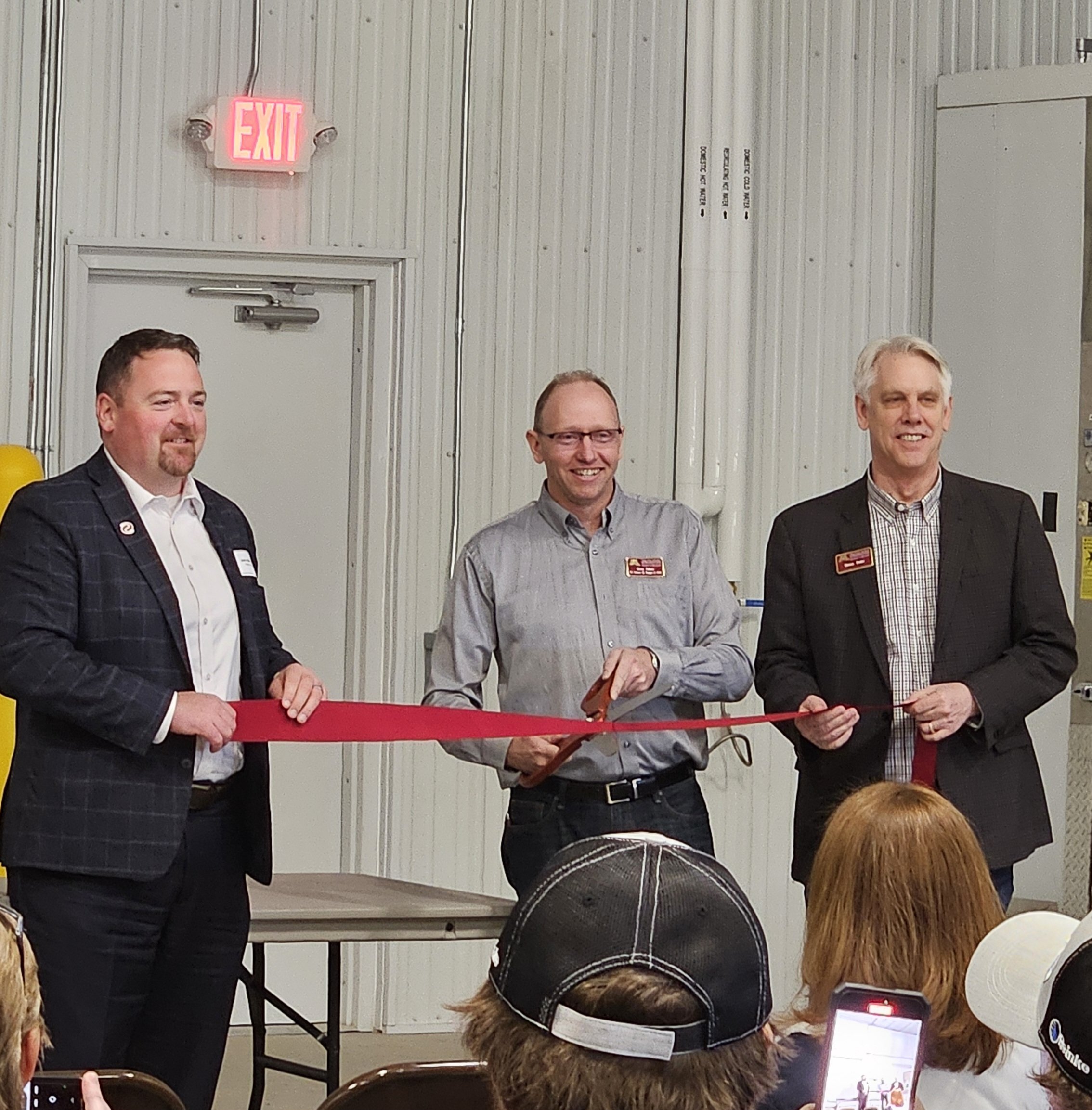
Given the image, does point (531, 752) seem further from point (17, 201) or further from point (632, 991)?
point (17, 201)

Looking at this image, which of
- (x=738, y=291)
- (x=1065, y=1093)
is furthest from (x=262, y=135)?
(x=1065, y=1093)

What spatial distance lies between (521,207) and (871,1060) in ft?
14.5

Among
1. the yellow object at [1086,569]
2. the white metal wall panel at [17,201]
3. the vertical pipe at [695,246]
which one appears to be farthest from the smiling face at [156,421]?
the yellow object at [1086,569]

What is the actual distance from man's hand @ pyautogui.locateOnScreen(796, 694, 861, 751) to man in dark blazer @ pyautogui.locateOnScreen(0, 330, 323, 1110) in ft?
3.35

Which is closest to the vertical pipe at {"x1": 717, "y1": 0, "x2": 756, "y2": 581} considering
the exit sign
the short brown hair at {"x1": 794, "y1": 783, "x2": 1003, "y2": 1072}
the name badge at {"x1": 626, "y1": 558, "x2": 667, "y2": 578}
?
the exit sign

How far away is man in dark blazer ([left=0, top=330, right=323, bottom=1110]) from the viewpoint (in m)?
3.21

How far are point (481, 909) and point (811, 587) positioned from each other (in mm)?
1039

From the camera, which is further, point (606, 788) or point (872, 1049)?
point (606, 788)

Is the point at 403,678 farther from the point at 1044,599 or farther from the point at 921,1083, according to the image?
the point at 921,1083

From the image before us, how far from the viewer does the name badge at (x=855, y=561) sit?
12.0 feet

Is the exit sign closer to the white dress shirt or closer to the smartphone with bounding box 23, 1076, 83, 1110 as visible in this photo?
the white dress shirt

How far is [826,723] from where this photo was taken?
3.50 meters

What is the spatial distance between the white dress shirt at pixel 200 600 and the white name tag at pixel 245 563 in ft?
0.13

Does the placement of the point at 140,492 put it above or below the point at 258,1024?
above
